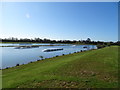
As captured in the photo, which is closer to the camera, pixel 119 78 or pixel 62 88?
pixel 62 88

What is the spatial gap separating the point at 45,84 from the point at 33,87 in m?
1.06

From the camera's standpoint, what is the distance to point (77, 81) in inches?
448

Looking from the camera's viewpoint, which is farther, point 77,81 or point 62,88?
point 77,81

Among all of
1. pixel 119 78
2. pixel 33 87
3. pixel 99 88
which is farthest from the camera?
pixel 119 78

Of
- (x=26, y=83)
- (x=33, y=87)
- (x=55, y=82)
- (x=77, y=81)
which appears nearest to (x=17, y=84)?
(x=26, y=83)

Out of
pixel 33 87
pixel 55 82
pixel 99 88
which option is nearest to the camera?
pixel 99 88

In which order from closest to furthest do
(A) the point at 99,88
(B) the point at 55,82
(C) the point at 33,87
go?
(A) the point at 99,88 → (C) the point at 33,87 → (B) the point at 55,82

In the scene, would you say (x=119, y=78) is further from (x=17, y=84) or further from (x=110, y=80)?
(x=17, y=84)

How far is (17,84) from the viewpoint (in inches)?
453

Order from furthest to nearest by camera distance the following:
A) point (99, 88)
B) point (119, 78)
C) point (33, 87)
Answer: point (119, 78)
point (33, 87)
point (99, 88)

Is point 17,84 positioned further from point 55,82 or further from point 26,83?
point 55,82

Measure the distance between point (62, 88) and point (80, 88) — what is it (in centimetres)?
140

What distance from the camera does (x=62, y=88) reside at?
32.7ft

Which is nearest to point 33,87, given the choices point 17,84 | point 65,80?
point 17,84
